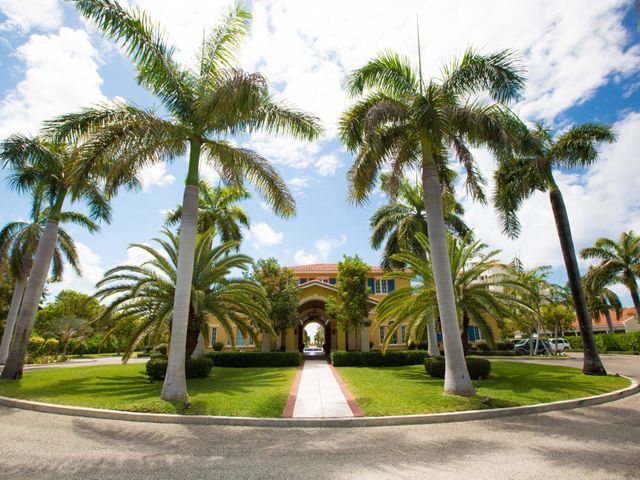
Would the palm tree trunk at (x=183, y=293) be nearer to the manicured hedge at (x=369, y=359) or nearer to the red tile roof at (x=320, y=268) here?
the manicured hedge at (x=369, y=359)

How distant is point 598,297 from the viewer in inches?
1553

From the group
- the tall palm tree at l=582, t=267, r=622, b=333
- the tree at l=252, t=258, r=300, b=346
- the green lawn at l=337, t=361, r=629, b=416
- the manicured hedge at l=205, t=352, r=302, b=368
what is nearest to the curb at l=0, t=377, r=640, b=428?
the green lawn at l=337, t=361, r=629, b=416

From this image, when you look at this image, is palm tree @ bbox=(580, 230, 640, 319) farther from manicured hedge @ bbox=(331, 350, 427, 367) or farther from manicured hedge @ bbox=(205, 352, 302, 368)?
manicured hedge @ bbox=(205, 352, 302, 368)

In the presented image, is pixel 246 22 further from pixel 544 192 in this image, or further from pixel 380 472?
pixel 544 192

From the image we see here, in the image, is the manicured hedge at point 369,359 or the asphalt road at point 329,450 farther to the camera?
the manicured hedge at point 369,359

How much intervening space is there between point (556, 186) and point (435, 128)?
9394 millimetres

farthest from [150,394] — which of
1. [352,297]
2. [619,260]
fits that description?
[619,260]

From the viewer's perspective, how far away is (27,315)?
15.5 meters

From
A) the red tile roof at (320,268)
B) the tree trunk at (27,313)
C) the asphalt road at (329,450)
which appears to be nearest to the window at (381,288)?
the red tile roof at (320,268)

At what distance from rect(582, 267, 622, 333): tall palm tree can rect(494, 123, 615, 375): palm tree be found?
59.9 ft

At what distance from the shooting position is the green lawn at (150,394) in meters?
9.05

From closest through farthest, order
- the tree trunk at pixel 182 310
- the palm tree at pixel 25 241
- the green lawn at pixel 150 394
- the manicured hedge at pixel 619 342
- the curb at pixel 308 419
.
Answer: the curb at pixel 308 419, the green lawn at pixel 150 394, the tree trunk at pixel 182 310, the palm tree at pixel 25 241, the manicured hedge at pixel 619 342

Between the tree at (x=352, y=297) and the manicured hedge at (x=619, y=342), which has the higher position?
the tree at (x=352, y=297)

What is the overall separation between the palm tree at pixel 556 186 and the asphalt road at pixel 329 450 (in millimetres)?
7634
